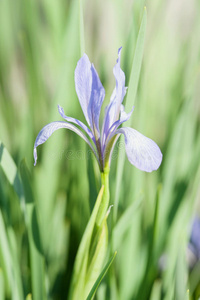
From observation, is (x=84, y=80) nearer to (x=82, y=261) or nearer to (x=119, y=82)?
(x=119, y=82)

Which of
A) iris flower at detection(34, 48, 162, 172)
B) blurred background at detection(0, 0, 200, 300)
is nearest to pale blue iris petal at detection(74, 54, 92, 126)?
iris flower at detection(34, 48, 162, 172)

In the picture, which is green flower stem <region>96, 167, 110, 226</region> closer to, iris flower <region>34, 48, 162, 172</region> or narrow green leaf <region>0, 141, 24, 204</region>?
iris flower <region>34, 48, 162, 172</region>

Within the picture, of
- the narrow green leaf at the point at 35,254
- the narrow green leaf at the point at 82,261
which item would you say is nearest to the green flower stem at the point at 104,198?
the narrow green leaf at the point at 82,261

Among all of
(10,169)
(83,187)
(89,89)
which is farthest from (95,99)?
(83,187)

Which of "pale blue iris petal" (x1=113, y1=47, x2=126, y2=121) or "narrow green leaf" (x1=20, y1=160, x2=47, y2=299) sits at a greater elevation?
"pale blue iris petal" (x1=113, y1=47, x2=126, y2=121)

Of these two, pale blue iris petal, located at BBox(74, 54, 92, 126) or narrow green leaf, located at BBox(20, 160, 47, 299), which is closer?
pale blue iris petal, located at BBox(74, 54, 92, 126)

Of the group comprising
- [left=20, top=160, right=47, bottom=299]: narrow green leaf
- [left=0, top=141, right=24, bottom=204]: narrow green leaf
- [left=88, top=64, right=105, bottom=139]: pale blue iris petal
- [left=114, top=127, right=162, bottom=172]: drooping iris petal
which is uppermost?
[left=88, top=64, right=105, bottom=139]: pale blue iris petal
